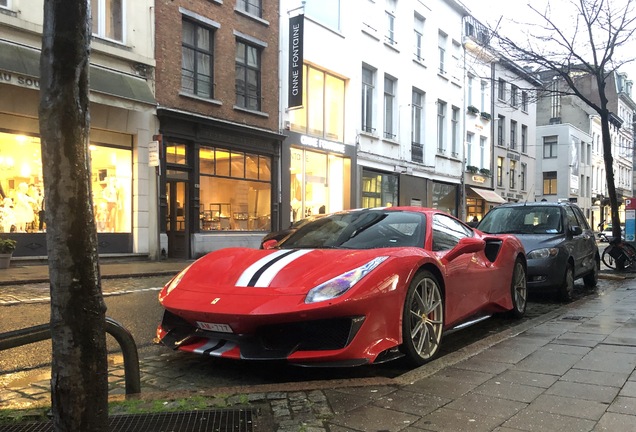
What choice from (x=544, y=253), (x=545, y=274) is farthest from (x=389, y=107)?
(x=545, y=274)

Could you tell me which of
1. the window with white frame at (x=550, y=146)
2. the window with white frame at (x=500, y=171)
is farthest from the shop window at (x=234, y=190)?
the window with white frame at (x=550, y=146)

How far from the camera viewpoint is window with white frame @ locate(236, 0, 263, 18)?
17906 millimetres

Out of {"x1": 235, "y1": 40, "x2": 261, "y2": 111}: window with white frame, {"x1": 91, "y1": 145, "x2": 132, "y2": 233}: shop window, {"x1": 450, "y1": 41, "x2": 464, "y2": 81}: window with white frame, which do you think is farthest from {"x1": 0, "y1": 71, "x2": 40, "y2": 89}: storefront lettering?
{"x1": 450, "y1": 41, "x2": 464, "y2": 81}: window with white frame

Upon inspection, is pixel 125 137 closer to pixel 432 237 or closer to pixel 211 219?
pixel 211 219

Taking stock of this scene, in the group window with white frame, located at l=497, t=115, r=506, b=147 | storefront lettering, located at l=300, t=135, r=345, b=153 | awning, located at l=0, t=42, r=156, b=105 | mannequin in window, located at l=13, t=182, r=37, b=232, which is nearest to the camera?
awning, located at l=0, t=42, r=156, b=105

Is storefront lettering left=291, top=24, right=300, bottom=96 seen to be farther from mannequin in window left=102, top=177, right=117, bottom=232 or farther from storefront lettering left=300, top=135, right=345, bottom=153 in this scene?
mannequin in window left=102, top=177, right=117, bottom=232

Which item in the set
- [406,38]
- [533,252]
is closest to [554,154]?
[406,38]

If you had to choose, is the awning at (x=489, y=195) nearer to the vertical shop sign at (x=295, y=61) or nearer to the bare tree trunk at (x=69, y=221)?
the vertical shop sign at (x=295, y=61)

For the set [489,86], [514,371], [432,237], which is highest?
[489,86]

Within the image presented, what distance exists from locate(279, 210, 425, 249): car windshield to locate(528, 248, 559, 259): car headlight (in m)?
3.71

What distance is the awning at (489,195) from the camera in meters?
33.1

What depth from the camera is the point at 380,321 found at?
12.6 ft

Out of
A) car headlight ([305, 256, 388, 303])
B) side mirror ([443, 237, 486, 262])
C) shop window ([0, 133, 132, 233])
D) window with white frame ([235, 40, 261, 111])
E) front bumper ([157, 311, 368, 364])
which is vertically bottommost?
front bumper ([157, 311, 368, 364])

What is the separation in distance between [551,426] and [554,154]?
51.3 metres
